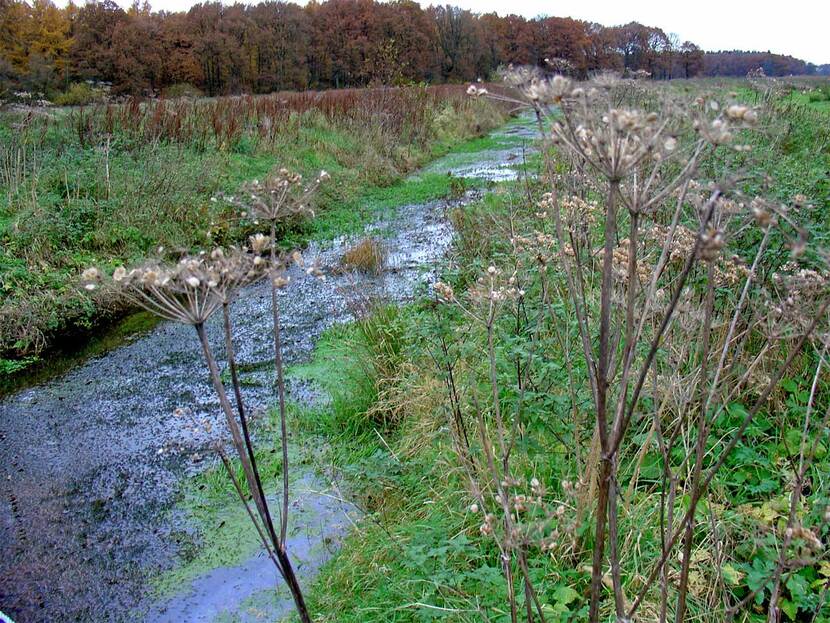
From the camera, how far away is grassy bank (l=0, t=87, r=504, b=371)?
21.3ft

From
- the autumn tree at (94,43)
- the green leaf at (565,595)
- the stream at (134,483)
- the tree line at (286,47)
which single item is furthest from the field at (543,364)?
the autumn tree at (94,43)

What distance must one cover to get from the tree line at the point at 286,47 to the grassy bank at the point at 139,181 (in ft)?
12.6

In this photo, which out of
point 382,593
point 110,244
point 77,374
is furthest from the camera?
point 110,244

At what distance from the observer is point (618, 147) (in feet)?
2.98

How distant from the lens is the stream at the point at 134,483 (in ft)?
10.2

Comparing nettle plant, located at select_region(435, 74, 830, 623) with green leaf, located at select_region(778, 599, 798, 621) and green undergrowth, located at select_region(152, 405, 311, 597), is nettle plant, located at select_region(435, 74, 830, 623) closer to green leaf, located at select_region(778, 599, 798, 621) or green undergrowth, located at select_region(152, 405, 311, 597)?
green leaf, located at select_region(778, 599, 798, 621)

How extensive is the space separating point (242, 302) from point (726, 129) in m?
6.44

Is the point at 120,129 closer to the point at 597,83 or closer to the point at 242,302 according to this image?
the point at 242,302

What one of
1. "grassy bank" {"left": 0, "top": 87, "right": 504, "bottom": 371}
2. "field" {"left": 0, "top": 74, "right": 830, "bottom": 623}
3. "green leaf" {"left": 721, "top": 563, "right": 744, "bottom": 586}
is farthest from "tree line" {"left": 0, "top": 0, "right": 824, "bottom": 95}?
"green leaf" {"left": 721, "top": 563, "right": 744, "bottom": 586}

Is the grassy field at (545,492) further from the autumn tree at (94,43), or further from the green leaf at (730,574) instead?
the autumn tree at (94,43)

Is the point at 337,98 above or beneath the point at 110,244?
above

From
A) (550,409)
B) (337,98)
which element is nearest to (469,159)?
(337,98)

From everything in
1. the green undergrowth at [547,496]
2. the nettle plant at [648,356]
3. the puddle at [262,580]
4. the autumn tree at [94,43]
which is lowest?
the puddle at [262,580]

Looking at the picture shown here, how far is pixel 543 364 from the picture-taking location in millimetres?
3002
